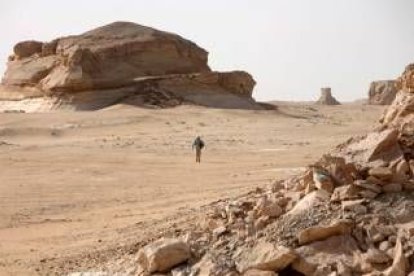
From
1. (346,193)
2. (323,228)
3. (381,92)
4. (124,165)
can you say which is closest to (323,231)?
(323,228)

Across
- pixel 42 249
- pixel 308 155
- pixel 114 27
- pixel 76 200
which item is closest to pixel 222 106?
pixel 114 27

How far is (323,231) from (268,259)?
58cm

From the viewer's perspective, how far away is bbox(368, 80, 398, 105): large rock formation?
49662mm

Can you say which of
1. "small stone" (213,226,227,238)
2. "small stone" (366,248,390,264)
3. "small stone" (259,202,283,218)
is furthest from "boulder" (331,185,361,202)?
"small stone" (213,226,227,238)

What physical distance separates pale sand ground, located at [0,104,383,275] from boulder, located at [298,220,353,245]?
3.70m

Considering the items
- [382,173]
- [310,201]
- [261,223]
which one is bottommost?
[261,223]

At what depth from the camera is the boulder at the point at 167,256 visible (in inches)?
243

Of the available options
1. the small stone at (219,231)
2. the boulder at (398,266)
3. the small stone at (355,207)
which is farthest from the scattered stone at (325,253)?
the small stone at (219,231)

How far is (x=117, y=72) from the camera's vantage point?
121 feet

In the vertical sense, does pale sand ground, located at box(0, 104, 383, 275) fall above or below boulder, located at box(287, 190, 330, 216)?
below

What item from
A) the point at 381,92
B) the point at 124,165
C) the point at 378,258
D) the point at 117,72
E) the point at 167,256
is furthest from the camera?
the point at 381,92

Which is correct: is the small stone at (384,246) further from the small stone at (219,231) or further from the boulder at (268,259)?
the small stone at (219,231)

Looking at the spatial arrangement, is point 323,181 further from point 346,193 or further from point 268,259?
point 268,259

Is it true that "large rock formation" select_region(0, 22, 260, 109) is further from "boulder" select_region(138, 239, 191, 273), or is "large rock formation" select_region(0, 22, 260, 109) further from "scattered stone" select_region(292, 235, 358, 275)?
"scattered stone" select_region(292, 235, 358, 275)
